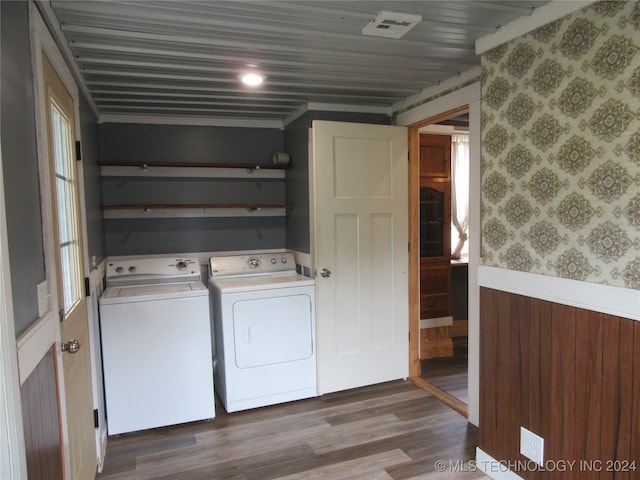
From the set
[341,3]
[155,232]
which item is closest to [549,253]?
[341,3]

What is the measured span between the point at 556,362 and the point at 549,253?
464 mm

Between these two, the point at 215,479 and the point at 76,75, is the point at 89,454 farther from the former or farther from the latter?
the point at 76,75

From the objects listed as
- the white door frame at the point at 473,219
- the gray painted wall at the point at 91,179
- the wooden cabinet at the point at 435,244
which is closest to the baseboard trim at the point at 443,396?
the white door frame at the point at 473,219

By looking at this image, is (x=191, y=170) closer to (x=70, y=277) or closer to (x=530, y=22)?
(x=70, y=277)

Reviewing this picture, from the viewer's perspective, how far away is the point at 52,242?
4.98ft

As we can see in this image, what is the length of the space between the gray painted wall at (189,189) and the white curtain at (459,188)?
1792mm

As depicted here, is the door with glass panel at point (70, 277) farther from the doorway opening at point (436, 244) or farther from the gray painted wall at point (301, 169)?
the doorway opening at point (436, 244)

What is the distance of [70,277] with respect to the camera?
1958 mm

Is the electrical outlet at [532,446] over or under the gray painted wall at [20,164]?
under

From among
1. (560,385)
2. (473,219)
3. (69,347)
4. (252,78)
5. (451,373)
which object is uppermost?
(252,78)

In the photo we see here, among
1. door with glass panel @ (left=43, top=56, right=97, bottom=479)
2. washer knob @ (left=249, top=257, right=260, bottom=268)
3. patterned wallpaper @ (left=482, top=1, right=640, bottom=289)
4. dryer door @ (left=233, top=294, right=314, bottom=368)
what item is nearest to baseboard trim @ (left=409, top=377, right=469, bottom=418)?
dryer door @ (left=233, top=294, right=314, bottom=368)

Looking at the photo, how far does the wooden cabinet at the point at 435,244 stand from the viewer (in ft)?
13.1

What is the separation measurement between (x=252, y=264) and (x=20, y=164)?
2.27 metres

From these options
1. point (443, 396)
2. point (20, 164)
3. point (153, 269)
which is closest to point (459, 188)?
point (443, 396)
